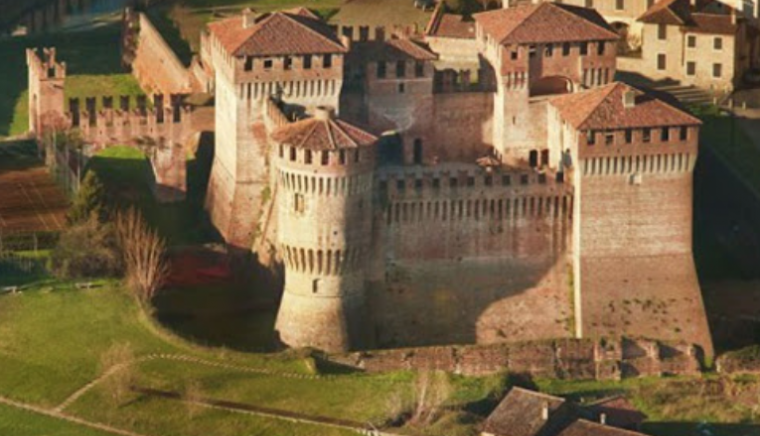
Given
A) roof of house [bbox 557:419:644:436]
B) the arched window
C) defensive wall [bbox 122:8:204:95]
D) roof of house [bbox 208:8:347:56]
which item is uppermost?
roof of house [bbox 208:8:347:56]

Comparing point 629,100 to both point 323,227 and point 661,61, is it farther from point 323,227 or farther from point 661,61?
point 661,61

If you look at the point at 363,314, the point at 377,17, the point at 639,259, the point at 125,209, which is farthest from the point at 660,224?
the point at 377,17

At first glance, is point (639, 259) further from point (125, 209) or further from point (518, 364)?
point (125, 209)

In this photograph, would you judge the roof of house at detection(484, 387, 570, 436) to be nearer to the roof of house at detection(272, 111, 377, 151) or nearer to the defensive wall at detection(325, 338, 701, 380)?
the defensive wall at detection(325, 338, 701, 380)

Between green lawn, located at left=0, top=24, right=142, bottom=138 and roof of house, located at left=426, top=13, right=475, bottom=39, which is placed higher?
roof of house, located at left=426, top=13, right=475, bottom=39

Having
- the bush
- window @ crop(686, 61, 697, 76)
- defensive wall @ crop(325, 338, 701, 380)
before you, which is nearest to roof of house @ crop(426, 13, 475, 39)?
window @ crop(686, 61, 697, 76)

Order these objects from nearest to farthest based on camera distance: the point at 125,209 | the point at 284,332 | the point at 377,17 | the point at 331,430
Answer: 1. the point at 331,430
2. the point at 284,332
3. the point at 125,209
4. the point at 377,17

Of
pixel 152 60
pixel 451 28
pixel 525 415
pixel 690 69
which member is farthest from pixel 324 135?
pixel 152 60
